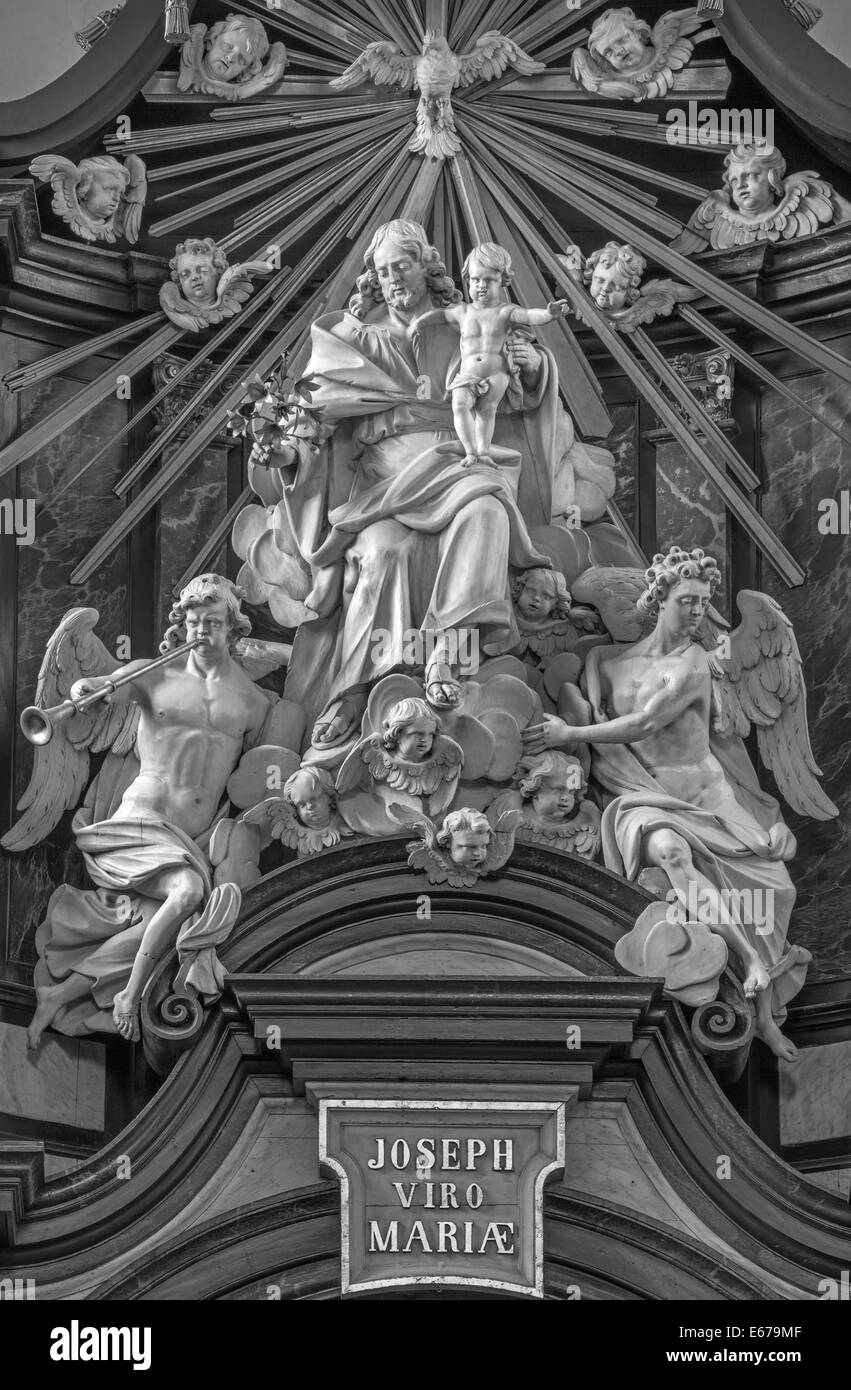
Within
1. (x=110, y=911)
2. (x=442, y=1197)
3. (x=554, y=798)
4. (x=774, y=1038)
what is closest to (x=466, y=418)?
(x=554, y=798)

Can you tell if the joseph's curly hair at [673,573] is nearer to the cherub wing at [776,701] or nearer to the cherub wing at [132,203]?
the cherub wing at [776,701]

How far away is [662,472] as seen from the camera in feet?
53.6

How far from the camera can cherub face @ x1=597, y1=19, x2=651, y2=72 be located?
54.4 ft

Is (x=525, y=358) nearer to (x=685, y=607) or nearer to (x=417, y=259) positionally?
(x=417, y=259)

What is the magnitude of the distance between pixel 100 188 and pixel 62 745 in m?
2.50

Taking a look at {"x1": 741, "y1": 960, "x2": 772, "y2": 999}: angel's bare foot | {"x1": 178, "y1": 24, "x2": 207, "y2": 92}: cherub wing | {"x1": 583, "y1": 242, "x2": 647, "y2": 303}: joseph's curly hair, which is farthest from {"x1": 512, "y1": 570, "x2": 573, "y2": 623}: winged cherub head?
{"x1": 178, "y1": 24, "x2": 207, "y2": 92}: cherub wing

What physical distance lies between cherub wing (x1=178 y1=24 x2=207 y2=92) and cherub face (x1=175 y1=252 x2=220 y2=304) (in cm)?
77

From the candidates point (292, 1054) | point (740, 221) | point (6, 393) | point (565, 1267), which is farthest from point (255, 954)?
point (740, 221)

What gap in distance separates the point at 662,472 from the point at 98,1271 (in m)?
4.19

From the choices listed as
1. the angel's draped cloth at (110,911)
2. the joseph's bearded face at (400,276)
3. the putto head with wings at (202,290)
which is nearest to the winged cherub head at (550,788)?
the angel's draped cloth at (110,911)

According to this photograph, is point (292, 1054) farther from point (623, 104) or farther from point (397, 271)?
point (623, 104)

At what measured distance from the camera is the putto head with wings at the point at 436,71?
16547 mm

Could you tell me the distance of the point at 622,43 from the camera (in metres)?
16.6

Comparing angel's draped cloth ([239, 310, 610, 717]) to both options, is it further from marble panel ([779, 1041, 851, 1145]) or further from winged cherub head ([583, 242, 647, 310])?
marble panel ([779, 1041, 851, 1145])
